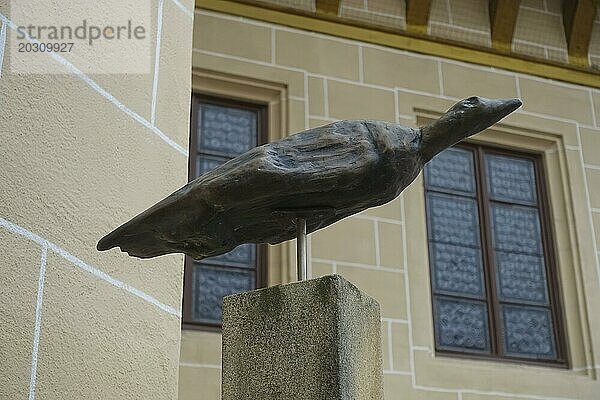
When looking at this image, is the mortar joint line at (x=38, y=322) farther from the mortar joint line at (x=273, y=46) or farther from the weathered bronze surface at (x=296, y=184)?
the mortar joint line at (x=273, y=46)

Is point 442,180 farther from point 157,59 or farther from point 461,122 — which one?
point 461,122

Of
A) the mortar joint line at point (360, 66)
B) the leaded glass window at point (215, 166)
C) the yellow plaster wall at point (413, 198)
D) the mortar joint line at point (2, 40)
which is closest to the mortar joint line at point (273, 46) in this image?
the yellow plaster wall at point (413, 198)

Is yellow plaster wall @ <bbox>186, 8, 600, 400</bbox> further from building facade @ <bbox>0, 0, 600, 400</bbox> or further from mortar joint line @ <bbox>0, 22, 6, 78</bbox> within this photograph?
mortar joint line @ <bbox>0, 22, 6, 78</bbox>

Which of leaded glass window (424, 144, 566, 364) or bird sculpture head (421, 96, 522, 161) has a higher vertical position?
leaded glass window (424, 144, 566, 364)

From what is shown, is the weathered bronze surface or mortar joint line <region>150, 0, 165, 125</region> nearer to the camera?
the weathered bronze surface

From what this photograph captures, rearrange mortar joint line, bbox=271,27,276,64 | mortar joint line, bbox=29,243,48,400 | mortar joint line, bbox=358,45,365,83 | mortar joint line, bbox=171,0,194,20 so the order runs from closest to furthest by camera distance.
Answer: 1. mortar joint line, bbox=29,243,48,400
2. mortar joint line, bbox=171,0,194,20
3. mortar joint line, bbox=271,27,276,64
4. mortar joint line, bbox=358,45,365,83

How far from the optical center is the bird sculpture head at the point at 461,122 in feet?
5.99

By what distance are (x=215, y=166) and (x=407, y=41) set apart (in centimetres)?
144

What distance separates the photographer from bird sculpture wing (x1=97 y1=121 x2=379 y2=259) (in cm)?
173

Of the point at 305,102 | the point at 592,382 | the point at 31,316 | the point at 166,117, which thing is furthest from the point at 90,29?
the point at 592,382

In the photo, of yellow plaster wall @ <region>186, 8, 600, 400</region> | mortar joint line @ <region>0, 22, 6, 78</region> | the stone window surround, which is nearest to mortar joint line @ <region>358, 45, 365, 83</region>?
yellow plaster wall @ <region>186, 8, 600, 400</region>

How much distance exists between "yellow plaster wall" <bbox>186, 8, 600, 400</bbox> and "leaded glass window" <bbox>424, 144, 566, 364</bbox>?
0.39 feet

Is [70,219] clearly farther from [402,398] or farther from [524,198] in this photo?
[524,198]

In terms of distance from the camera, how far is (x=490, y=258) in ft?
18.0
